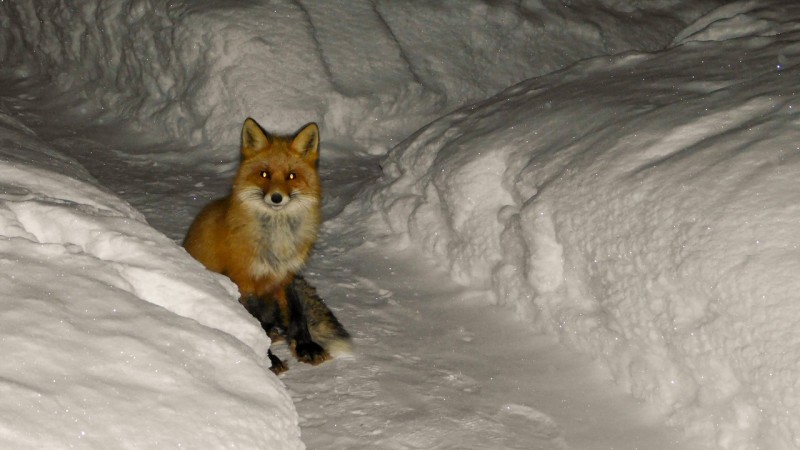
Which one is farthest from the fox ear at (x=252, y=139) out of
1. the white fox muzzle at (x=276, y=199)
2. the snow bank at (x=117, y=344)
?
the snow bank at (x=117, y=344)

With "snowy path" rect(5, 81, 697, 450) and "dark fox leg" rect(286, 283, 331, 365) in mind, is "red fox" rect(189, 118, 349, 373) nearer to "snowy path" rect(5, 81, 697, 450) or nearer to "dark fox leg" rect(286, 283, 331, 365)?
"dark fox leg" rect(286, 283, 331, 365)

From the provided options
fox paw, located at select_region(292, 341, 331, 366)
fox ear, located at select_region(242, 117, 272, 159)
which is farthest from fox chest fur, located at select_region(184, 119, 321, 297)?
fox paw, located at select_region(292, 341, 331, 366)

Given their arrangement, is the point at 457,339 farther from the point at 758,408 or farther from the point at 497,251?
the point at 758,408

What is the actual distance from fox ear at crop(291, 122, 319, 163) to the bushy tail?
0.72 meters

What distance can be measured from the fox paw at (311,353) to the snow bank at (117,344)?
1.10m

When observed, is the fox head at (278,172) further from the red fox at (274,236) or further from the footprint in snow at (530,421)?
the footprint in snow at (530,421)

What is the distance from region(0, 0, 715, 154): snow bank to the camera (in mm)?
8000

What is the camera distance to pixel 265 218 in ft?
14.5

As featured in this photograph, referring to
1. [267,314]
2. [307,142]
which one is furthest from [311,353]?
[307,142]

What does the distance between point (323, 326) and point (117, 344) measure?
2.14 metres

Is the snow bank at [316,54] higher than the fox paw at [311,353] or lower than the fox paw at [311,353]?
higher

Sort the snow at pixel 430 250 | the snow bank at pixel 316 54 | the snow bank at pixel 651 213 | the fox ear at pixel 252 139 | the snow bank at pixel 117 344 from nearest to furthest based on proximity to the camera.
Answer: the snow bank at pixel 117 344, the snow at pixel 430 250, the snow bank at pixel 651 213, the fox ear at pixel 252 139, the snow bank at pixel 316 54

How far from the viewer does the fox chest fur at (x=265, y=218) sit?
14.2ft

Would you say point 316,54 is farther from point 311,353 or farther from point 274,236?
point 311,353
